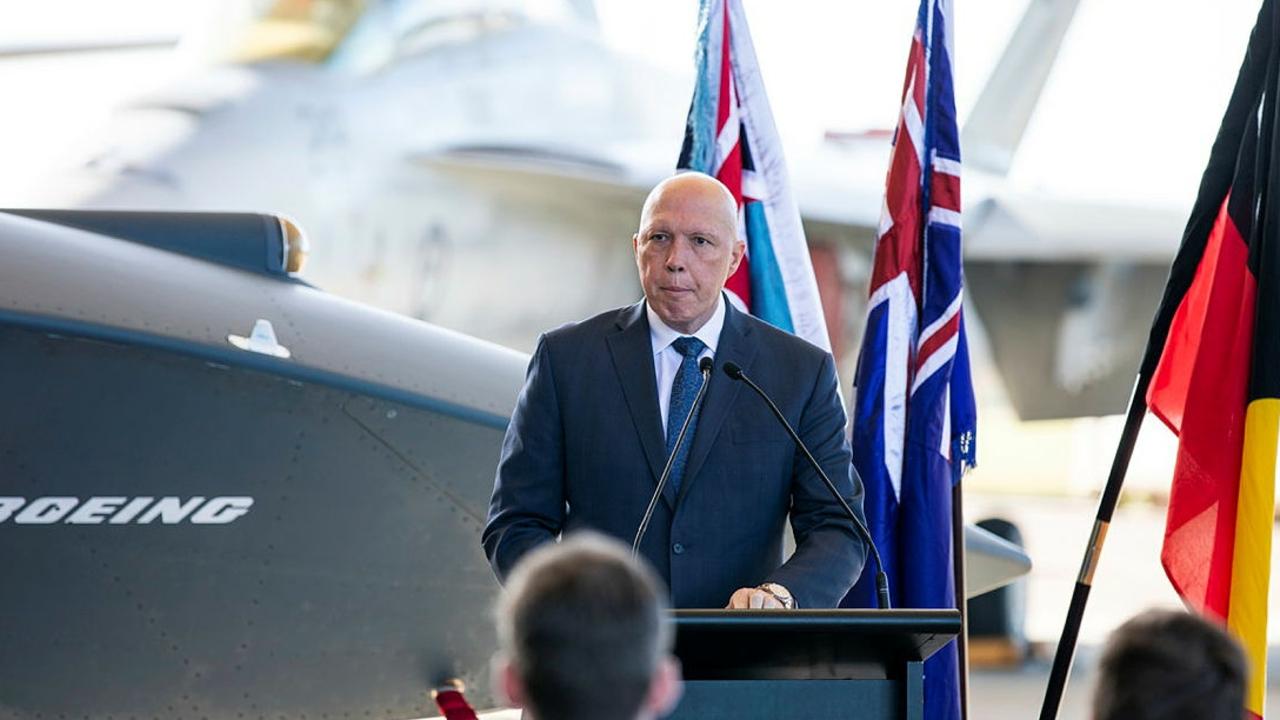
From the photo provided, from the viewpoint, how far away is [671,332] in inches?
108

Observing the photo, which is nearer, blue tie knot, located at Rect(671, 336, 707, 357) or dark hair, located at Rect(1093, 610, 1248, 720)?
dark hair, located at Rect(1093, 610, 1248, 720)

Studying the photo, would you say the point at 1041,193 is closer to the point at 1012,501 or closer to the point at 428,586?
the point at 428,586

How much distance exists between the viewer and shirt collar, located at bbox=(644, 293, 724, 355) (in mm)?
2736

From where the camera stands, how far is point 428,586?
4344 mm

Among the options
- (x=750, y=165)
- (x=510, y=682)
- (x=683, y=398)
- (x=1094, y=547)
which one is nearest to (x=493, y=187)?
(x=750, y=165)

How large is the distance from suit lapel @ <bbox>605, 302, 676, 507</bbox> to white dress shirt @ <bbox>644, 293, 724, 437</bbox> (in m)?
0.02

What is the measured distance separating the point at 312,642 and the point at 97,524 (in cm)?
69

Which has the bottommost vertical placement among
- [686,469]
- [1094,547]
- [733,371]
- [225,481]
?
[225,481]

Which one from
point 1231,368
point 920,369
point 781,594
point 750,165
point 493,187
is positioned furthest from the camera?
point 493,187

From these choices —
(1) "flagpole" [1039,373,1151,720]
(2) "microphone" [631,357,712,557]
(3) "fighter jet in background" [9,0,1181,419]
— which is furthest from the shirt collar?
(3) "fighter jet in background" [9,0,1181,419]

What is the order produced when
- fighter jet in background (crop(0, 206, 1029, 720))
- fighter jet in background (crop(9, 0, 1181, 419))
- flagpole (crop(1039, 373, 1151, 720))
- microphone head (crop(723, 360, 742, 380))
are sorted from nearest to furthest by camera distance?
microphone head (crop(723, 360, 742, 380)), flagpole (crop(1039, 373, 1151, 720)), fighter jet in background (crop(0, 206, 1029, 720)), fighter jet in background (crop(9, 0, 1181, 419))

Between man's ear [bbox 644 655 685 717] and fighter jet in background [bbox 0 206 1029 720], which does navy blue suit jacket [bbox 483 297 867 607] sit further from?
fighter jet in background [bbox 0 206 1029 720]

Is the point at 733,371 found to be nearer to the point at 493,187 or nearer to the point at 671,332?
the point at 671,332

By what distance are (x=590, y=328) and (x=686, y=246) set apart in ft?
0.83
